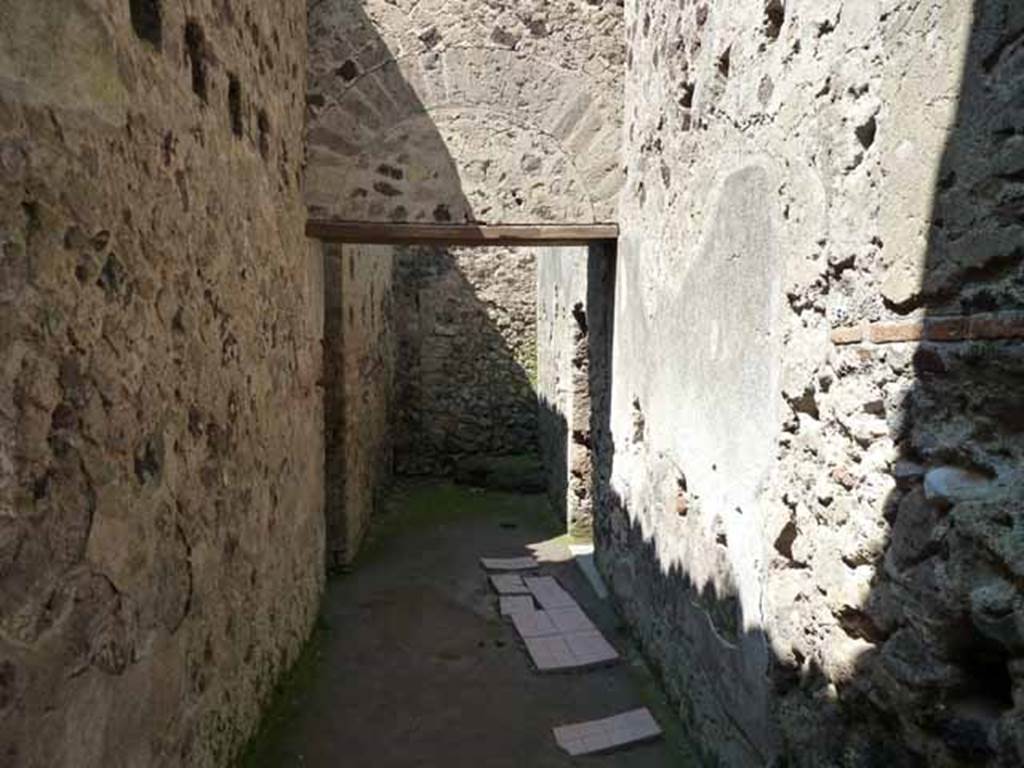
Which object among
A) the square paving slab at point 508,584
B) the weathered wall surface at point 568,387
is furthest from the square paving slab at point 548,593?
the weathered wall surface at point 568,387

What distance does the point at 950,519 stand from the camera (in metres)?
1.59

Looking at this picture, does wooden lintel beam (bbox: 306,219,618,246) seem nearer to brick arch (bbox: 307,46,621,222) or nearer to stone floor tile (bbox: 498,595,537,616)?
brick arch (bbox: 307,46,621,222)

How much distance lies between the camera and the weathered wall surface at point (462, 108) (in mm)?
4555

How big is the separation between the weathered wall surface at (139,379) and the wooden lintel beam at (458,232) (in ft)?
2.23

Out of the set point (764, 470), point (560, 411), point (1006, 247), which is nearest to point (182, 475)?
point (764, 470)

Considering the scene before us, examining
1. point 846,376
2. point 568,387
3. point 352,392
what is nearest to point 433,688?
point 352,392

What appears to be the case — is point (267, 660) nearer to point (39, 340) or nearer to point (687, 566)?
point (687, 566)

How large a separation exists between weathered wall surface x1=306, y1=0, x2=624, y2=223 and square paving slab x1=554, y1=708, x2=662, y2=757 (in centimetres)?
298

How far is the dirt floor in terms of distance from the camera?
11.6ft

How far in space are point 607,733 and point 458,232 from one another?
9.91 ft

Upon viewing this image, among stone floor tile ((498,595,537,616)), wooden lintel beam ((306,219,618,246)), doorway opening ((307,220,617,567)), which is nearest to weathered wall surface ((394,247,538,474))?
doorway opening ((307,220,617,567))

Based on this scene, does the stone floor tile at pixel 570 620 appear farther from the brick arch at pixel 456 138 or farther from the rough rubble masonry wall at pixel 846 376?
the brick arch at pixel 456 138

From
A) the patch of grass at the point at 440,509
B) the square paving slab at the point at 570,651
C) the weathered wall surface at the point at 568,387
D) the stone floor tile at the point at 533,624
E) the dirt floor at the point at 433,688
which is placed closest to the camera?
the dirt floor at the point at 433,688

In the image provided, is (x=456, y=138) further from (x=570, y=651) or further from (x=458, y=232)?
(x=570, y=651)
